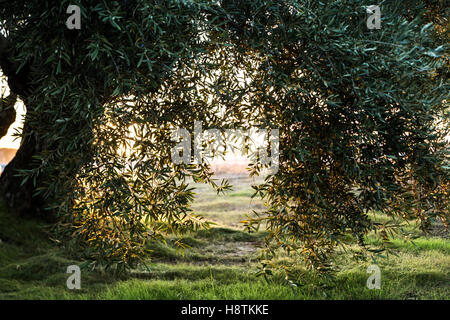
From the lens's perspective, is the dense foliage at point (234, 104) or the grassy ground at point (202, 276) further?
the grassy ground at point (202, 276)

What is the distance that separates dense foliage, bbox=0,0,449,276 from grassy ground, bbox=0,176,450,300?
173cm

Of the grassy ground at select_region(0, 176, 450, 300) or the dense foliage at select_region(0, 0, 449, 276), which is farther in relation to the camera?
the grassy ground at select_region(0, 176, 450, 300)

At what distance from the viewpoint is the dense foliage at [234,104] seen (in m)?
3.72

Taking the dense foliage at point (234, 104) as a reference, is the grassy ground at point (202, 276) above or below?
below

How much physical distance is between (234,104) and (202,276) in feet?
14.6

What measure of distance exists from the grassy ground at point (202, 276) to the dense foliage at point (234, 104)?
1730 mm

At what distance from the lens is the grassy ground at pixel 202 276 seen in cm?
639

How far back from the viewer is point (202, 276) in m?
7.50

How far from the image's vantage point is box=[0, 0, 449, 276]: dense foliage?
12.2 feet
